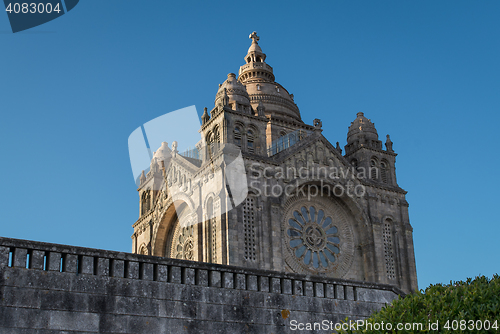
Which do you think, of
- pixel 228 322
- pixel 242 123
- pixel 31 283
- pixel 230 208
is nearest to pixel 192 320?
pixel 228 322

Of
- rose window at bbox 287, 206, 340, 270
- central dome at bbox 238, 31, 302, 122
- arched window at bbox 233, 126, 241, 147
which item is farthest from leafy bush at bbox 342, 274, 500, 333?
central dome at bbox 238, 31, 302, 122

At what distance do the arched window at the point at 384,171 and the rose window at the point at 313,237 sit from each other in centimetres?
615

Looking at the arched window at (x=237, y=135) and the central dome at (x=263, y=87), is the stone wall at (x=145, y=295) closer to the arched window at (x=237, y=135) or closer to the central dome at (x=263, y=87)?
the arched window at (x=237, y=135)

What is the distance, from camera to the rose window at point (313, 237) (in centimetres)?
3859

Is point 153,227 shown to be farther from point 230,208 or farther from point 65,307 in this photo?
point 65,307

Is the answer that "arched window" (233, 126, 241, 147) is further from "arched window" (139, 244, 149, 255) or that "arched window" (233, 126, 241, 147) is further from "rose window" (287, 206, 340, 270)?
"arched window" (139, 244, 149, 255)

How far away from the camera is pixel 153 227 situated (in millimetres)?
44500

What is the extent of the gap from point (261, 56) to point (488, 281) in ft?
138

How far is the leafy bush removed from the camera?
12258mm

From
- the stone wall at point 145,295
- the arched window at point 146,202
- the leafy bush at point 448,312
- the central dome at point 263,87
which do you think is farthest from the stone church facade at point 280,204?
the leafy bush at point 448,312

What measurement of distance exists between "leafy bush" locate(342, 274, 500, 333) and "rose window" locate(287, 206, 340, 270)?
24.2 meters

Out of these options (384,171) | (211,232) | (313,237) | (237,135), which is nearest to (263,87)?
(384,171)

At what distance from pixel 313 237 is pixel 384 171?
29.2 ft

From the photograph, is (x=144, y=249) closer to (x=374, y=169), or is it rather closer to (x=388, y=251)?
(x=388, y=251)
